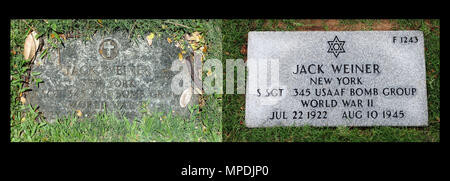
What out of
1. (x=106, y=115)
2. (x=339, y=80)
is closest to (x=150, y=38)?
(x=106, y=115)

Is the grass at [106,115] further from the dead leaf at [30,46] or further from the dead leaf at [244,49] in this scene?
the dead leaf at [244,49]

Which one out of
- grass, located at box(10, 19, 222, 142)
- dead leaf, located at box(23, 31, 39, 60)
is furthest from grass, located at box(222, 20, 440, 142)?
dead leaf, located at box(23, 31, 39, 60)

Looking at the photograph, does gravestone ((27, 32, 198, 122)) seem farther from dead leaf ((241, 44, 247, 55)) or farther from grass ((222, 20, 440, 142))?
dead leaf ((241, 44, 247, 55))

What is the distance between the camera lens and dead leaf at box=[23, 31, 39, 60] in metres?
3.00

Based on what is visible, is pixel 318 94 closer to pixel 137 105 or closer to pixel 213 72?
pixel 213 72

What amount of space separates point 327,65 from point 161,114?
5.15 ft

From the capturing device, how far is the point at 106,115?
293 cm

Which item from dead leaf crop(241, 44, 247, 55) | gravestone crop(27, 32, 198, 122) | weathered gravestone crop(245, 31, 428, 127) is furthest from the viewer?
dead leaf crop(241, 44, 247, 55)

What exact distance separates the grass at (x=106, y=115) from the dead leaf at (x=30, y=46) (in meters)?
0.05

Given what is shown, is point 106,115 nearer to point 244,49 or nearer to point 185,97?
point 185,97

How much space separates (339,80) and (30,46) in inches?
114

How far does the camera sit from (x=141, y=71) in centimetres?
294

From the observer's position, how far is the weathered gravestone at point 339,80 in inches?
110

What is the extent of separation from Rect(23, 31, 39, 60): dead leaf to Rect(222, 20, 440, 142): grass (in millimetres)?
1795
